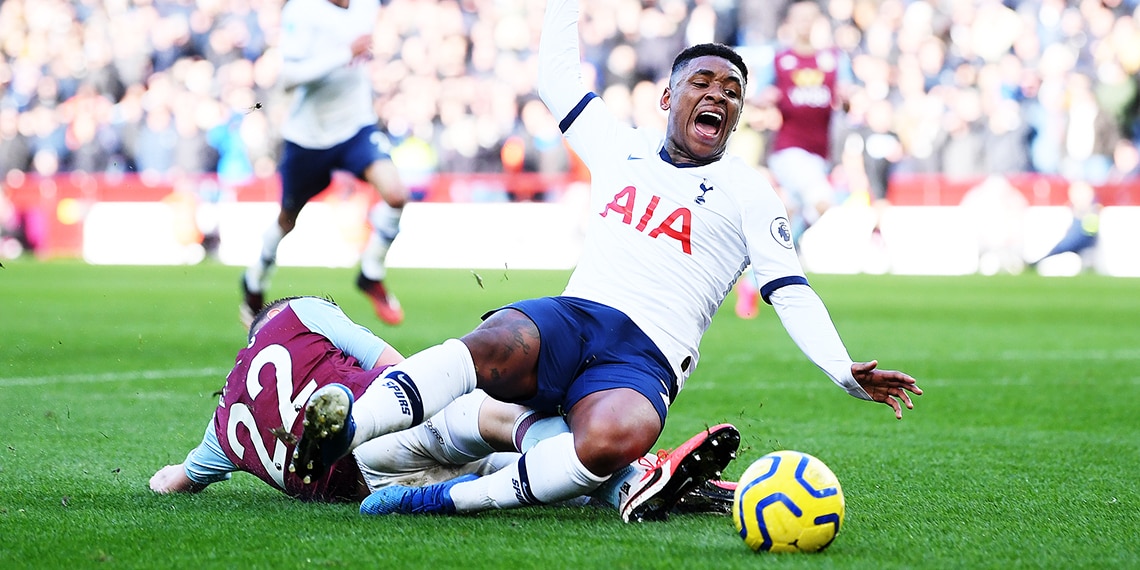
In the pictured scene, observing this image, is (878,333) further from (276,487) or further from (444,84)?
(444,84)

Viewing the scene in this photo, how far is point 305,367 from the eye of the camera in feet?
14.2

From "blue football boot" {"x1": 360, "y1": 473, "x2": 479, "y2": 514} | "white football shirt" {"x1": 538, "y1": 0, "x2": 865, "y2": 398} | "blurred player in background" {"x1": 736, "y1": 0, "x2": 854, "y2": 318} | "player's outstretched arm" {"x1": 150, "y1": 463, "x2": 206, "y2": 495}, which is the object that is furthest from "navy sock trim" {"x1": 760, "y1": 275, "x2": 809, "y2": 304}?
"blurred player in background" {"x1": 736, "y1": 0, "x2": 854, "y2": 318}

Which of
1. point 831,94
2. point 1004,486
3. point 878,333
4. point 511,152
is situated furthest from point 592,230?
point 511,152

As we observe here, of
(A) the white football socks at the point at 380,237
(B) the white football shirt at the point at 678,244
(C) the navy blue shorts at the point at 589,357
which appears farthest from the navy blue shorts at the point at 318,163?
(C) the navy blue shorts at the point at 589,357

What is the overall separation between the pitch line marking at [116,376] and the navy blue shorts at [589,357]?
388 cm

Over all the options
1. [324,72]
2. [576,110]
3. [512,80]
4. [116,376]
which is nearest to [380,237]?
[324,72]

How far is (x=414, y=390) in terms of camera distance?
12.8 ft

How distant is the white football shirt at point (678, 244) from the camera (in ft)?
14.6

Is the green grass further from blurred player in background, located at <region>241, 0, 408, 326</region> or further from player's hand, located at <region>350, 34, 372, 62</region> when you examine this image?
player's hand, located at <region>350, 34, 372, 62</region>

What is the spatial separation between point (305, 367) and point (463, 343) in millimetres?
527

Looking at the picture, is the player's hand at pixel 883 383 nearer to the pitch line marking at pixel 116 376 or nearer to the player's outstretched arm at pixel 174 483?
the player's outstretched arm at pixel 174 483

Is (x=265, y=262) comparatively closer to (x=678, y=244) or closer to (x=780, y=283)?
(x=678, y=244)

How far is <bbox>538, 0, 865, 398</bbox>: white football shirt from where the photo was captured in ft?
14.6

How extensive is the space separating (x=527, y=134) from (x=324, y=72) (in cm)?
1134
